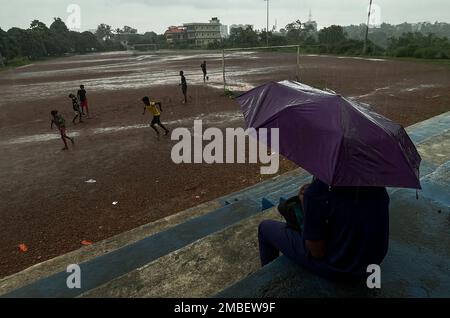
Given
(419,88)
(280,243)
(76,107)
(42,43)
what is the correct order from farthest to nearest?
(42,43)
(419,88)
(76,107)
(280,243)

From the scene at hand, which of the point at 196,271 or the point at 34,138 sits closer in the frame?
the point at 196,271

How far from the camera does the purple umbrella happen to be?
1.92 m

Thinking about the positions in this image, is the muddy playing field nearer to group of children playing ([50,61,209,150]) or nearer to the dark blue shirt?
group of children playing ([50,61,209,150])

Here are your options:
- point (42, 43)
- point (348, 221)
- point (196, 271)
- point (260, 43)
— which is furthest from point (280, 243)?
point (42, 43)

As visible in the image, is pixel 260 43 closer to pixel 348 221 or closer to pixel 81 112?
pixel 81 112

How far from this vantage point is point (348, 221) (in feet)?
6.82

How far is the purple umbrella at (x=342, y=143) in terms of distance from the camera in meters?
1.92

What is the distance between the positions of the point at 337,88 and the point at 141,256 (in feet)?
59.5

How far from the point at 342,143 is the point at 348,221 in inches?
19.5

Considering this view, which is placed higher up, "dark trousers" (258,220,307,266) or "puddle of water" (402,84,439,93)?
"dark trousers" (258,220,307,266)

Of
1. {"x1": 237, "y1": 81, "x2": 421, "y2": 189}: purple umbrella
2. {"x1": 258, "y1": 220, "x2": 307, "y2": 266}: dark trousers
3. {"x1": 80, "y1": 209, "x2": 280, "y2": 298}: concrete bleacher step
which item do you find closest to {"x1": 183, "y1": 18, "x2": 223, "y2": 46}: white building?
{"x1": 80, "y1": 209, "x2": 280, "y2": 298}: concrete bleacher step

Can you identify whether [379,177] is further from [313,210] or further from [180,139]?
[180,139]

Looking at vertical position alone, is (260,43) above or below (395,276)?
above

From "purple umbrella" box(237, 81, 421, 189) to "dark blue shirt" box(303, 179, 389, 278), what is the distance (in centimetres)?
17
